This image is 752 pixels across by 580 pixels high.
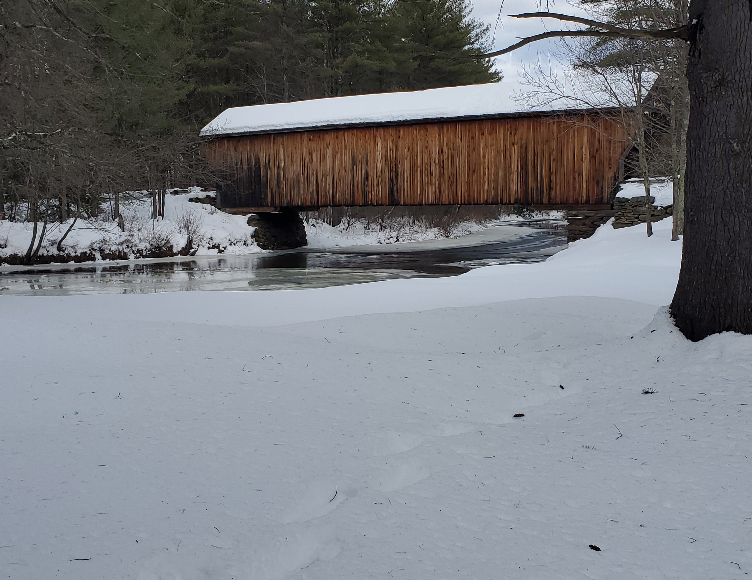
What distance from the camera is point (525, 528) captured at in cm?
217

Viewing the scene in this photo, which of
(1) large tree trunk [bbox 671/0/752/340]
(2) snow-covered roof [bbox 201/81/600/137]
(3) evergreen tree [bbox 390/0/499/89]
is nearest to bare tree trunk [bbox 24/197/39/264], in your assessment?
(2) snow-covered roof [bbox 201/81/600/137]

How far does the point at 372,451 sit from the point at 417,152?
1653 cm

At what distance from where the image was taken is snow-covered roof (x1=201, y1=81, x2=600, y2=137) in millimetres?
17938

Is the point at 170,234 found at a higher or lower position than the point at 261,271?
higher

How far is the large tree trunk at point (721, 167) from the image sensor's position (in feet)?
13.0

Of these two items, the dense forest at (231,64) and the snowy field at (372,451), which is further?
the dense forest at (231,64)

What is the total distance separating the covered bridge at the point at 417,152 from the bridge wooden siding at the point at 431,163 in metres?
0.03

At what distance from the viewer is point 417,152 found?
61.4 ft

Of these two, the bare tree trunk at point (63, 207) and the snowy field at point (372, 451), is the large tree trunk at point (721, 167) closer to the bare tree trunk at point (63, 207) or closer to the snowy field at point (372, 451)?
the snowy field at point (372, 451)

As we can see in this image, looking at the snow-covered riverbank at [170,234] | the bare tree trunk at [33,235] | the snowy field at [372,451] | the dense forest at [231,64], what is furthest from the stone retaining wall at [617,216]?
the bare tree trunk at [33,235]

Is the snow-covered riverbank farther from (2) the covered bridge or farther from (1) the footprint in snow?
(1) the footprint in snow

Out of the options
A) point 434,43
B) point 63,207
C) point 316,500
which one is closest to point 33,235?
point 63,207

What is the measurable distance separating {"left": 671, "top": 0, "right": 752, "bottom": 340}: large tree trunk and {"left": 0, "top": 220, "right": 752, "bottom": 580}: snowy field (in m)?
0.26

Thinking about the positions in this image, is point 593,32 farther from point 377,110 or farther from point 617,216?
point 377,110
